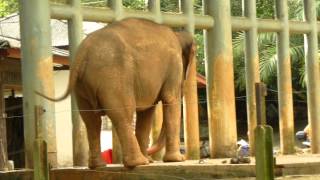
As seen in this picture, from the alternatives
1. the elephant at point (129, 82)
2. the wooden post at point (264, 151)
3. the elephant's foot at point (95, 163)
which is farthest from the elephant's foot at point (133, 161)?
the wooden post at point (264, 151)

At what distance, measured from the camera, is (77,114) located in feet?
30.0

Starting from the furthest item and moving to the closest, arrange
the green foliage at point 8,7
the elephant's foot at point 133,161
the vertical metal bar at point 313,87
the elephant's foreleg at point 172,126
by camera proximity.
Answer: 1. the green foliage at point 8,7
2. the vertical metal bar at point 313,87
3. the elephant's foreleg at point 172,126
4. the elephant's foot at point 133,161

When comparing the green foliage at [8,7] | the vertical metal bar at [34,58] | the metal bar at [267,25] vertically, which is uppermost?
the green foliage at [8,7]

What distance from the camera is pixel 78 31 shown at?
9.03m

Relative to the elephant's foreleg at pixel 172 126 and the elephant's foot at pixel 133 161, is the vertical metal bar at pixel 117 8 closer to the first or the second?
the elephant's foreleg at pixel 172 126

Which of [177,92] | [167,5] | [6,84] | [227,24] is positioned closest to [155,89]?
[177,92]

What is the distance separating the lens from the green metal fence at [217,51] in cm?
852

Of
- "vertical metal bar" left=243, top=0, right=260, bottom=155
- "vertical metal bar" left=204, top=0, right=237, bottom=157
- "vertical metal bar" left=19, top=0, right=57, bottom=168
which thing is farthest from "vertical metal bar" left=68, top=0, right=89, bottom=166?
"vertical metal bar" left=243, top=0, right=260, bottom=155

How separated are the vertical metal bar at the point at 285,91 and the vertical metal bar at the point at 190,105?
1.63 meters

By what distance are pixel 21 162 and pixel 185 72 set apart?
508 cm

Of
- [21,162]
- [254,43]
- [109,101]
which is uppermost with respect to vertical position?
[254,43]

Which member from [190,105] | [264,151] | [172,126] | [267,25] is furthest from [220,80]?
[264,151]

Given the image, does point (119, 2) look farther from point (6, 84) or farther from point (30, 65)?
point (6, 84)

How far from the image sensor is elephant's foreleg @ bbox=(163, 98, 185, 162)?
8.31m
